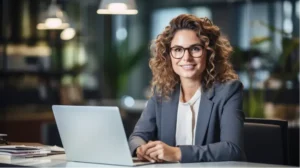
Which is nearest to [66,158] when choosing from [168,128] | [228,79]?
[168,128]

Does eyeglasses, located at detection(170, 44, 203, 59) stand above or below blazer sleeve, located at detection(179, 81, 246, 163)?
above

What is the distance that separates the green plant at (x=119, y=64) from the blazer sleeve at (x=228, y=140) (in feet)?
19.1

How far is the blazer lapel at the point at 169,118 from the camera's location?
365 cm

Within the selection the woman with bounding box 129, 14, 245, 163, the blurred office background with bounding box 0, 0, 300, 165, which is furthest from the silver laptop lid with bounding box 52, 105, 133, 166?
the blurred office background with bounding box 0, 0, 300, 165

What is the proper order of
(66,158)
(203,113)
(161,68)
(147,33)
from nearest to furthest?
(66,158)
(203,113)
(161,68)
(147,33)

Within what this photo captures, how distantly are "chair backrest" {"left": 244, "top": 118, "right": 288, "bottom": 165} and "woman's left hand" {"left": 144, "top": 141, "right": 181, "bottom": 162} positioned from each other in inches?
36.4

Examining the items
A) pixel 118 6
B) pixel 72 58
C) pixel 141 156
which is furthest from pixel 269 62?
pixel 141 156

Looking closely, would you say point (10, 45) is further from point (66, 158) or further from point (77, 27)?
point (66, 158)

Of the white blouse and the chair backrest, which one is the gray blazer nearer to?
the white blouse

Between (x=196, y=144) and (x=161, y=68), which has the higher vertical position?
(x=161, y=68)

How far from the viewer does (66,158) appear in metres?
3.33

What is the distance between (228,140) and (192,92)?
1.39 feet

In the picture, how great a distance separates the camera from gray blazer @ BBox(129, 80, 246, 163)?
327cm

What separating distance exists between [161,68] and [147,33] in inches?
216
